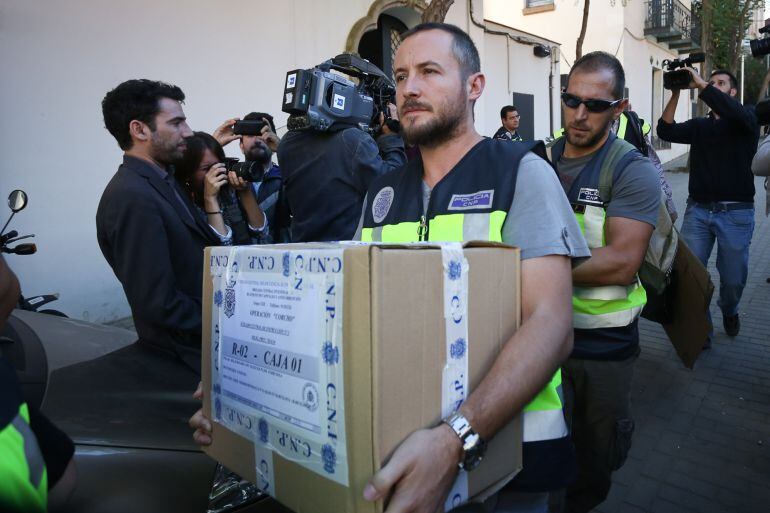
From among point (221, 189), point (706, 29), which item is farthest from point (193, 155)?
point (706, 29)

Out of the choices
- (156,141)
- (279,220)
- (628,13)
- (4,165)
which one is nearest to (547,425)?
(156,141)

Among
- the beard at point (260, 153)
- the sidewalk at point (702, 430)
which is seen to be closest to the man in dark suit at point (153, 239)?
the beard at point (260, 153)

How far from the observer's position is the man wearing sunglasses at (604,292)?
6.98 feet

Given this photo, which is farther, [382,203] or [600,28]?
[600,28]

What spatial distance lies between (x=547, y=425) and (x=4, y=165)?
4762 millimetres

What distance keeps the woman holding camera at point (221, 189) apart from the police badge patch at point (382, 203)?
1484 millimetres

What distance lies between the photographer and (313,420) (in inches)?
42.9

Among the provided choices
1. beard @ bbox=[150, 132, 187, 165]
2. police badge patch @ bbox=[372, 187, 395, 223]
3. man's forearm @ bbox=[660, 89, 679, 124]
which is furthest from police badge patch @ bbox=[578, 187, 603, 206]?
man's forearm @ bbox=[660, 89, 679, 124]

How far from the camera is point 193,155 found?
3162 millimetres

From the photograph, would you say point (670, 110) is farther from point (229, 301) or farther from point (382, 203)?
point (229, 301)

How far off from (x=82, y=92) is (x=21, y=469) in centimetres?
494

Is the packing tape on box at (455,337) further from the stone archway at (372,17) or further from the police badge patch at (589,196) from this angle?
the stone archway at (372,17)

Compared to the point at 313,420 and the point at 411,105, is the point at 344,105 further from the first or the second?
the point at 313,420

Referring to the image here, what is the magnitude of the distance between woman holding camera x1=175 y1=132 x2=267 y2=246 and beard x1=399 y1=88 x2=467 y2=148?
1.65 metres
